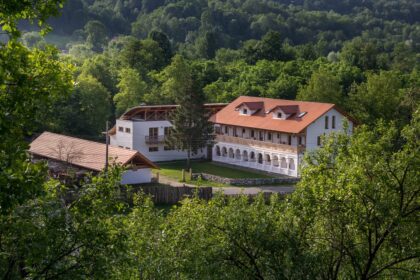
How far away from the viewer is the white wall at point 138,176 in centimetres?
5347

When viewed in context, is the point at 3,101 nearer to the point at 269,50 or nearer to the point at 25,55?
the point at 25,55

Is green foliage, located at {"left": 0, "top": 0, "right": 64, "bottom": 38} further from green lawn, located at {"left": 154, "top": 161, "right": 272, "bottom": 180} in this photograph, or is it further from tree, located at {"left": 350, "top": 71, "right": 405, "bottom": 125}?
tree, located at {"left": 350, "top": 71, "right": 405, "bottom": 125}

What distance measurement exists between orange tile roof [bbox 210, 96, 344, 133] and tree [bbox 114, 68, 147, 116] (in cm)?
1144

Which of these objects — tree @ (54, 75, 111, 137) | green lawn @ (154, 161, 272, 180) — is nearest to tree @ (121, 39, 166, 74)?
tree @ (54, 75, 111, 137)

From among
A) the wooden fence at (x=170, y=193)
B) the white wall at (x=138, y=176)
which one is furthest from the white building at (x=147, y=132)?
the wooden fence at (x=170, y=193)

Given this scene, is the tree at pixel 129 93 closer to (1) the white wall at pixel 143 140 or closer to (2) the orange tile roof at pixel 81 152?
(1) the white wall at pixel 143 140

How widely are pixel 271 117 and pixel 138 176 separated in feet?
47.3

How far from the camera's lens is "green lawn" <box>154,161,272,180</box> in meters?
59.9

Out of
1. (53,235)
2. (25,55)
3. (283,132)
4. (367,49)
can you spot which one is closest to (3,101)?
(25,55)

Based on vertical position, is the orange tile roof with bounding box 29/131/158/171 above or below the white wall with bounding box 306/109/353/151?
below

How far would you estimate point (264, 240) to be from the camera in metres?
17.9

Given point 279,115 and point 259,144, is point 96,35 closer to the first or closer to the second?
point 259,144

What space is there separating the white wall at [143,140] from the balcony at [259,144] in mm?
3941

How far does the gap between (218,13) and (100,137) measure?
12817 centimetres
